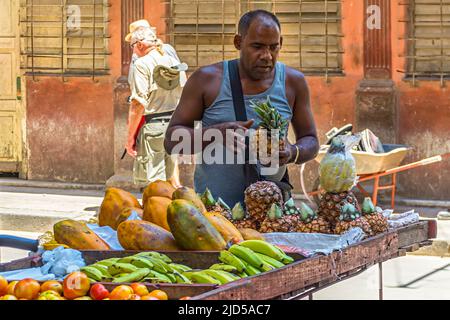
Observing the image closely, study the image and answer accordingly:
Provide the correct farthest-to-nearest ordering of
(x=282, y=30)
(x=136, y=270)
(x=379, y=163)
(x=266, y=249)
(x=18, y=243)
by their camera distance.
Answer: (x=282, y=30), (x=379, y=163), (x=18, y=243), (x=266, y=249), (x=136, y=270)

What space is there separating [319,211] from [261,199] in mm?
329

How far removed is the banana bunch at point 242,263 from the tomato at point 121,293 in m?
0.35

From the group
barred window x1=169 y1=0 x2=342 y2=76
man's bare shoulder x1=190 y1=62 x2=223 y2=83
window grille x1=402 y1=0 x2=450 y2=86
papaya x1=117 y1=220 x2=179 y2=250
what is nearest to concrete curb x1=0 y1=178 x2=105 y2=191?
barred window x1=169 y1=0 x2=342 y2=76

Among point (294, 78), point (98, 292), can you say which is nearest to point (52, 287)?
point (98, 292)

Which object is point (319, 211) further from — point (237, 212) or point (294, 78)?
point (294, 78)

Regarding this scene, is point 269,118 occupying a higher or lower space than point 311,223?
higher

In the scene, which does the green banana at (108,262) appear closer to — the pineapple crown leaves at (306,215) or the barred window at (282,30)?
the pineapple crown leaves at (306,215)

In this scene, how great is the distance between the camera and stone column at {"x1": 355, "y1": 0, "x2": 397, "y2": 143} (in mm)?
13930

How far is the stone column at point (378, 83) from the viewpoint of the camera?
13.9m

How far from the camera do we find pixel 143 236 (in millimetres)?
5176

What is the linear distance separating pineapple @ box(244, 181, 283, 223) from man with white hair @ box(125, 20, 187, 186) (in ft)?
22.4

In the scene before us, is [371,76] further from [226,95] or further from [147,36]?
[226,95]

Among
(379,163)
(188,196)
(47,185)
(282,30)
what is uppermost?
(282,30)

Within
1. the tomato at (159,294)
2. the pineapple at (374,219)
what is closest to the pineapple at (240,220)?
the pineapple at (374,219)
